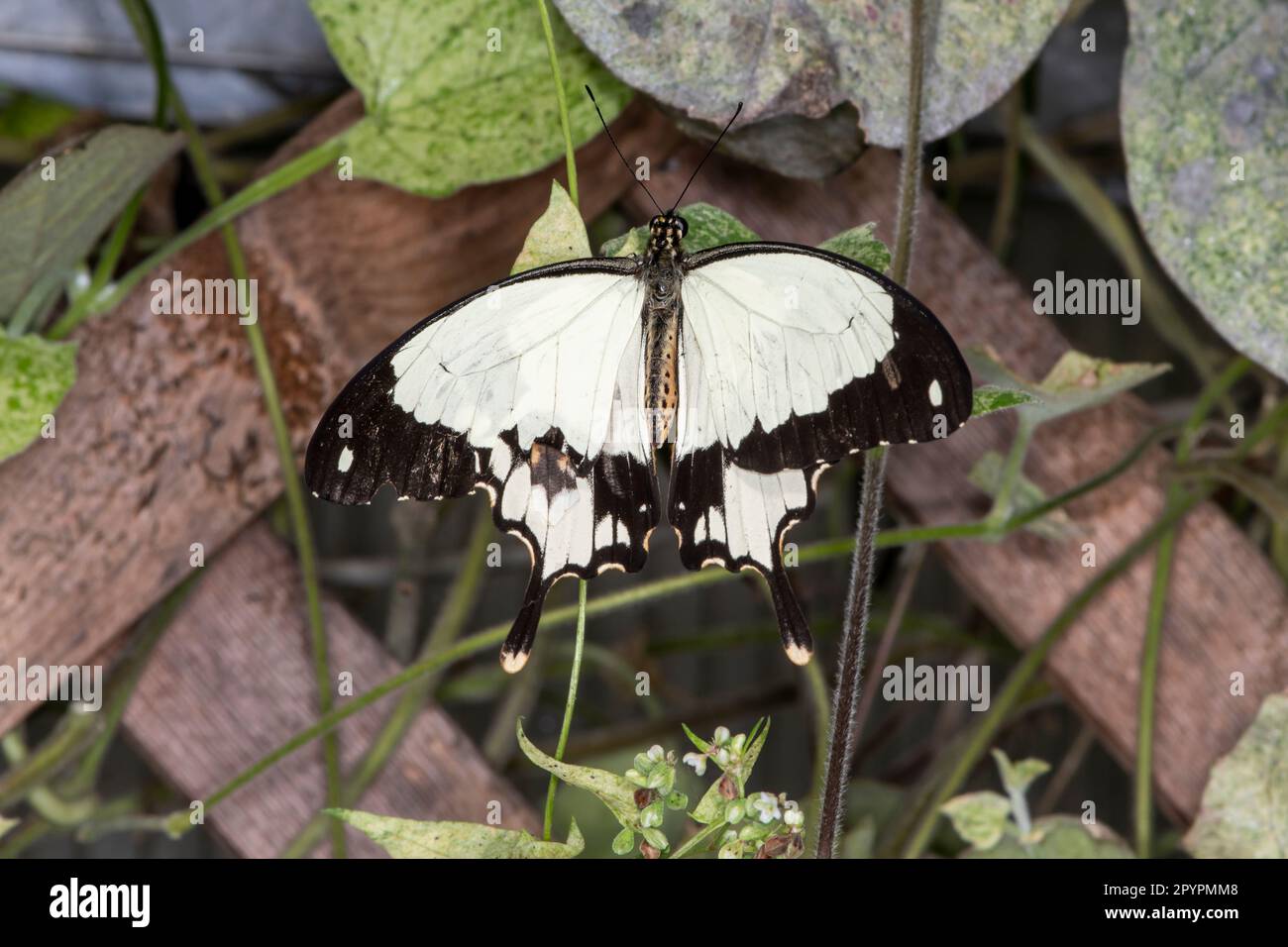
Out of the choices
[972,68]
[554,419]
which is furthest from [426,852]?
[972,68]

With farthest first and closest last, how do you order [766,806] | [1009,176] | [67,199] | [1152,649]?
[1009,176], [1152,649], [67,199], [766,806]

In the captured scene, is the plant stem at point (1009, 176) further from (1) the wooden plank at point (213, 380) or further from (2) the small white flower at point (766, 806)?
(2) the small white flower at point (766, 806)

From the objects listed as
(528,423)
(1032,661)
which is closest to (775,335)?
(528,423)

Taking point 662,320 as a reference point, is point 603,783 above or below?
below

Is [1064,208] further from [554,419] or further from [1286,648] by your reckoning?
[554,419]

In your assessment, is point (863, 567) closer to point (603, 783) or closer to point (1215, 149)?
point (603, 783)
